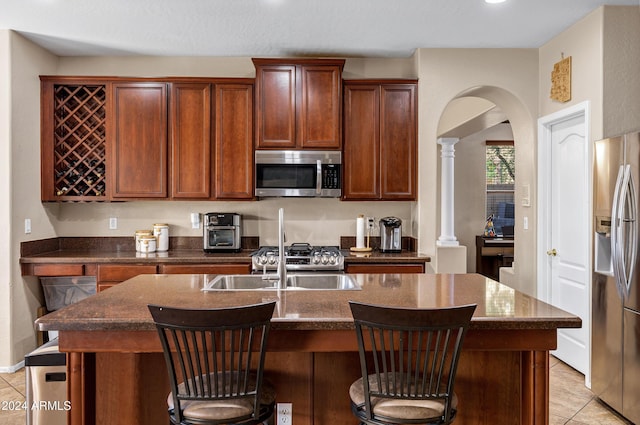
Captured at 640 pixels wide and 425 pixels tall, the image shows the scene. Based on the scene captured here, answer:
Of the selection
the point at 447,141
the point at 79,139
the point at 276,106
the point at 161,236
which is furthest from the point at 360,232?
the point at 447,141

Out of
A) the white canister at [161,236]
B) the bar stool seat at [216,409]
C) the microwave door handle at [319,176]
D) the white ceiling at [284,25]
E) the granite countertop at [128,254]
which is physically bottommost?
the bar stool seat at [216,409]

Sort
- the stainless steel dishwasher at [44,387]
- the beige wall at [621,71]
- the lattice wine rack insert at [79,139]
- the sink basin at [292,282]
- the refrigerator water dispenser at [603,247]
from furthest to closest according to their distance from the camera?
1. the lattice wine rack insert at [79,139]
2. the beige wall at [621,71]
3. the refrigerator water dispenser at [603,247]
4. the sink basin at [292,282]
5. the stainless steel dishwasher at [44,387]

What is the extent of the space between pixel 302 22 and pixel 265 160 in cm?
122

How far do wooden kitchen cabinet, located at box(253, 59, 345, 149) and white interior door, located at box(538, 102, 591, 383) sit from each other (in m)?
1.90

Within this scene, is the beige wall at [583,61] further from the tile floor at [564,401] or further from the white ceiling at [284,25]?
the tile floor at [564,401]

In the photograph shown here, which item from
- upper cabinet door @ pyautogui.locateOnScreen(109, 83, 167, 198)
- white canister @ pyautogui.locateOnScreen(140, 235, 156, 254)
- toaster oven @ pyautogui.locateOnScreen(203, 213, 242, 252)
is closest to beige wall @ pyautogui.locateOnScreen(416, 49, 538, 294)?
toaster oven @ pyautogui.locateOnScreen(203, 213, 242, 252)

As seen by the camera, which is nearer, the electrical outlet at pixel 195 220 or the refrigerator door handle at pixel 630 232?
the refrigerator door handle at pixel 630 232

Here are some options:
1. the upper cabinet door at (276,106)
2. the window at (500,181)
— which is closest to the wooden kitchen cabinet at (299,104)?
the upper cabinet door at (276,106)

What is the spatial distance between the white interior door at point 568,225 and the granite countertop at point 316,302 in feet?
4.76

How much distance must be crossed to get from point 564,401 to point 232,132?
3.40m

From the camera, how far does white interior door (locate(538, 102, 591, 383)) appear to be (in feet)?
12.0

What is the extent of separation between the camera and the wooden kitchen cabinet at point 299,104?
4.32m

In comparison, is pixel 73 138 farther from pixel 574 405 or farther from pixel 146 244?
pixel 574 405

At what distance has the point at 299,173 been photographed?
438 cm
